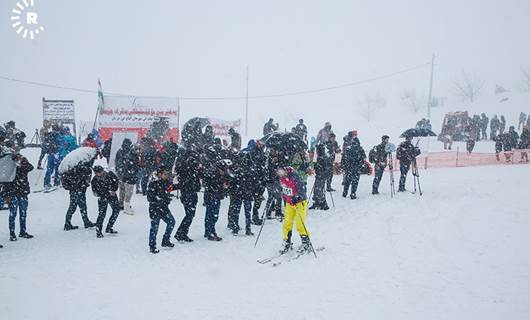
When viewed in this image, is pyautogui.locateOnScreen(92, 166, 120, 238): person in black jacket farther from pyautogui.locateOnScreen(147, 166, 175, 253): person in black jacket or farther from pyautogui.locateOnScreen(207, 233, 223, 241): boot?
pyautogui.locateOnScreen(207, 233, 223, 241): boot

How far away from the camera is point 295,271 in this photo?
6934 mm

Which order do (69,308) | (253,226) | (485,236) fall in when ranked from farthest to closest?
(253,226), (485,236), (69,308)

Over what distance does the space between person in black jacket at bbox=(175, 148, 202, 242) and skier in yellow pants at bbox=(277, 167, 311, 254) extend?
2.01 meters

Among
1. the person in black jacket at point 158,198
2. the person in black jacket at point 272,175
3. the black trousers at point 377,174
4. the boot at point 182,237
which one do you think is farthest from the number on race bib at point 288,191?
the black trousers at point 377,174

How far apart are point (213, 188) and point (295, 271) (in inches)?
109

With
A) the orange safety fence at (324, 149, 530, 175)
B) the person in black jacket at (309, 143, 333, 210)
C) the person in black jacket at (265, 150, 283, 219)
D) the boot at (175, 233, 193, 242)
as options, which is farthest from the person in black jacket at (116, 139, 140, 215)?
the orange safety fence at (324, 149, 530, 175)

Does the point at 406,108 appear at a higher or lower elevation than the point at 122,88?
lower

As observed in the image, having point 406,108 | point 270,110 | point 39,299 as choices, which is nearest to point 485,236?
point 39,299

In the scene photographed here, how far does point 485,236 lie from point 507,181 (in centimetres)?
709

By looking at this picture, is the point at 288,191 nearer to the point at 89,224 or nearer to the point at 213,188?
the point at 213,188

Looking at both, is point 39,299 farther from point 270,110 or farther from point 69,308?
point 270,110

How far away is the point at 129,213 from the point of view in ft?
35.2

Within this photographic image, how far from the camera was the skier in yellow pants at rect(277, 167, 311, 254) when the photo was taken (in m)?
7.51

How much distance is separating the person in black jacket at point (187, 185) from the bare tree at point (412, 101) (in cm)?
6640
